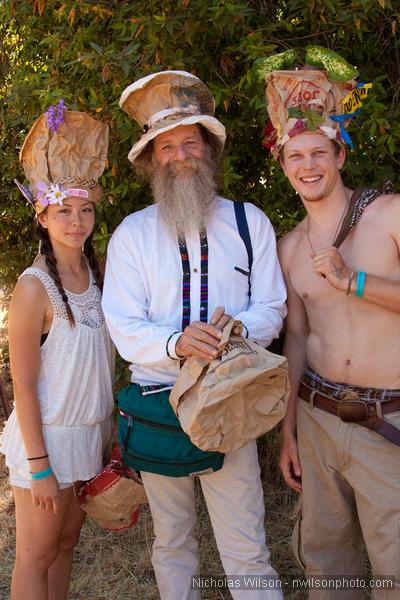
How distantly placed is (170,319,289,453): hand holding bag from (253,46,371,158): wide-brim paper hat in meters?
0.96

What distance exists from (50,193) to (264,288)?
1.02 meters

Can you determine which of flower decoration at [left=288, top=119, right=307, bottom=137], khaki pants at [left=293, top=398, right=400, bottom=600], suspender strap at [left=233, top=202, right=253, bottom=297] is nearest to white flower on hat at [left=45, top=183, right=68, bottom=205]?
suspender strap at [left=233, top=202, right=253, bottom=297]

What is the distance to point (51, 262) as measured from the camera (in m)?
2.93

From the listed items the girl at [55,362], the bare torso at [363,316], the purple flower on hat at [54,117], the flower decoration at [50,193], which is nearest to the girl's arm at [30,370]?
the girl at [55,362]

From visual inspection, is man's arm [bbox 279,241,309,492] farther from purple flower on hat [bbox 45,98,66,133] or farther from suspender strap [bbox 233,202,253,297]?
purple flower on hat [bbox 45,98,66,133]

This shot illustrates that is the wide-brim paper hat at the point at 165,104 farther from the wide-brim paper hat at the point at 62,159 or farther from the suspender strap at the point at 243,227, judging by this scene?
the suspender strap at the point at 243,227

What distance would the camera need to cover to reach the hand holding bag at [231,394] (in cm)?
245

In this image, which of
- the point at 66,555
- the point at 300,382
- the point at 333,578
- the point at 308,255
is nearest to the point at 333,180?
the point at 308,255

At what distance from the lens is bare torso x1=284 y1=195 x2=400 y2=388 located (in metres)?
2.76

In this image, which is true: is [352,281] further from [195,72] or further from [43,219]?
[195,72]

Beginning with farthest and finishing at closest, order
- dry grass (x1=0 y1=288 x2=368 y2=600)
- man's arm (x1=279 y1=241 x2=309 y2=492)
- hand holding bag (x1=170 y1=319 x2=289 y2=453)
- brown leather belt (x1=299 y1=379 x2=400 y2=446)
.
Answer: dry grass (x1=0 y1=288 x2=368 y2=600) → man's arm (x1=279 y1=241 x2=309 y2=492) → brown leather belt (x1=299 y1=379 x2=400 y2=446) → hand holding bag (x1=170 y1=319 x2=289 y2=453)

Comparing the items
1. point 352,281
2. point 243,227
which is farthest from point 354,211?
point 243,227

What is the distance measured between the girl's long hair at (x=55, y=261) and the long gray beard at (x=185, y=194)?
0.44 metres

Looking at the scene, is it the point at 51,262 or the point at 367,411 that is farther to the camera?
the point at 51,262
